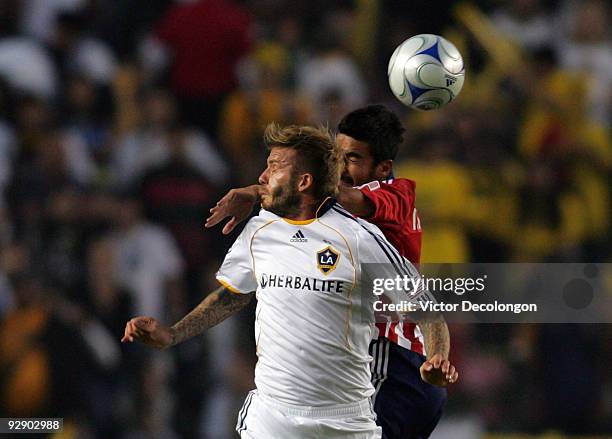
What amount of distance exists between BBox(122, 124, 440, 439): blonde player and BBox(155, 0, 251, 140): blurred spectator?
5.75 m

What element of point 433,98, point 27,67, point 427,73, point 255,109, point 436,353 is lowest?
point 436,353

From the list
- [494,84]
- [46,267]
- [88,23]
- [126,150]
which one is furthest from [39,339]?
[494,84]

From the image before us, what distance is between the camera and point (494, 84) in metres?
11.1

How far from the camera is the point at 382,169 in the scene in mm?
5934

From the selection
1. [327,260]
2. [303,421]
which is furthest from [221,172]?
[303,421]

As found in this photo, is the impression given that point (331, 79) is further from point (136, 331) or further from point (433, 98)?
point (136, 331)

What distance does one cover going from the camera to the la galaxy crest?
506cm

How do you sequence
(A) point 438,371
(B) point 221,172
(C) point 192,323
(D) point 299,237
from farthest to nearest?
(B) point 221,172 < (C) point 192,323 < (D) point 299,237 < (A) point 438,371

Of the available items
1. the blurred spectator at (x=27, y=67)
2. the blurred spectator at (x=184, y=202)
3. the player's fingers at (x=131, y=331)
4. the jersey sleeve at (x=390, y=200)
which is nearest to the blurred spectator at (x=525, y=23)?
the blurred spectator at (x=184, y=202)

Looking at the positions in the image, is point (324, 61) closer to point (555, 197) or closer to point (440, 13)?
point (440, 13)

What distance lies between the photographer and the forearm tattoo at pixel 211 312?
209 inches

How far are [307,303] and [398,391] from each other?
3.52ft

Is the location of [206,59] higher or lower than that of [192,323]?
higher

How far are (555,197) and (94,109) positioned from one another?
470 centimetres
